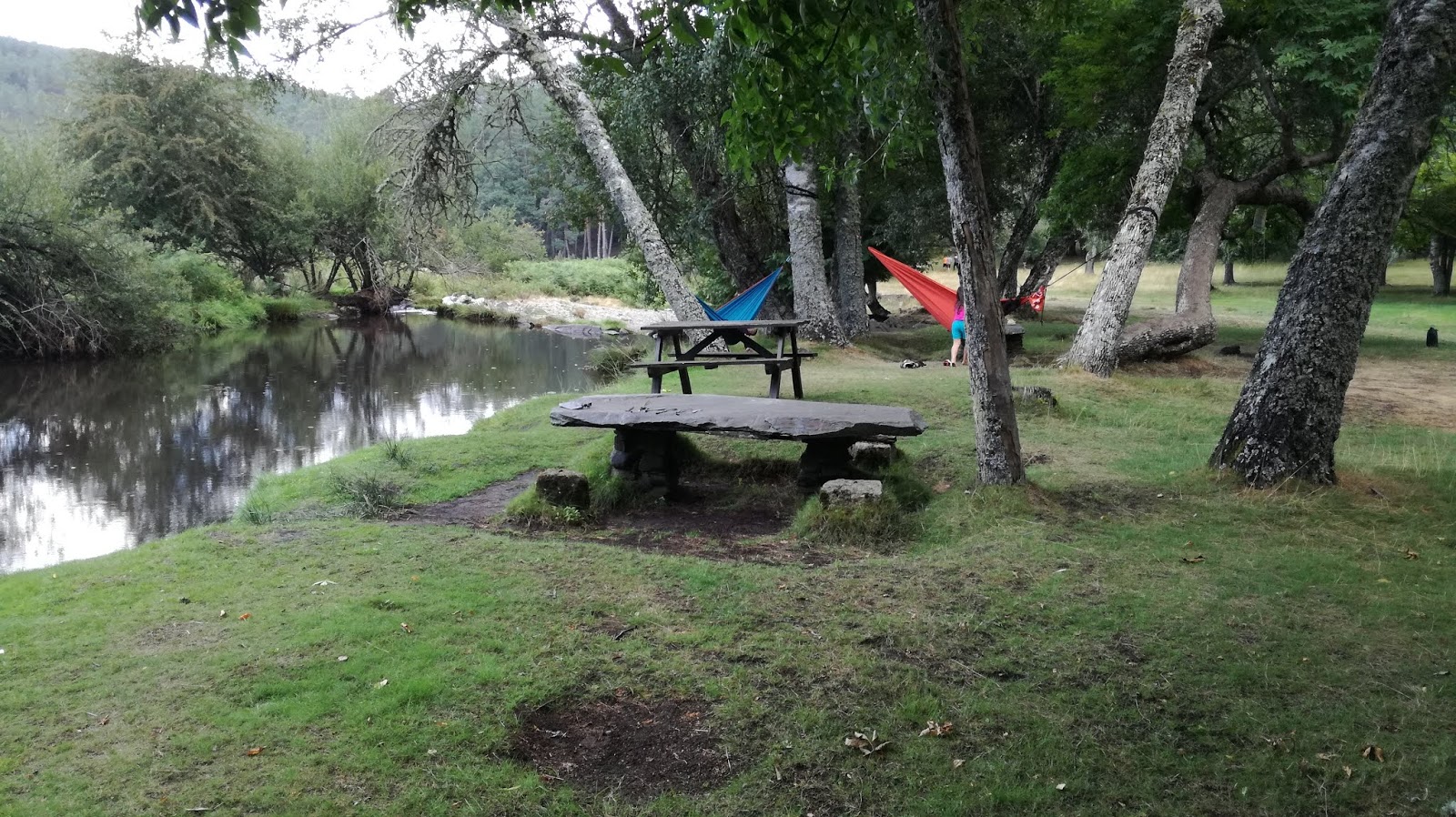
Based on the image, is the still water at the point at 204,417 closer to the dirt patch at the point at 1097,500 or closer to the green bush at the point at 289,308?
the green bush at the point at 289,308

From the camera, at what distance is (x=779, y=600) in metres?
4.21

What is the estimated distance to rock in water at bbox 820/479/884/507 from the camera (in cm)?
541

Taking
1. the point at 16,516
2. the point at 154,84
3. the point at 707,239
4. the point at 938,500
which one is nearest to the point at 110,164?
the point at 154,84

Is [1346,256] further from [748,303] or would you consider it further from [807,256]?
[807,256]

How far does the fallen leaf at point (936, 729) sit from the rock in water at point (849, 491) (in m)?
2.36

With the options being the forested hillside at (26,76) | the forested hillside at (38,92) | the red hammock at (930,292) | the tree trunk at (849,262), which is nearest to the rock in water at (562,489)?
the red hammock at (930,292)

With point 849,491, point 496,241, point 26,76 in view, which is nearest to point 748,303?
point 849,491

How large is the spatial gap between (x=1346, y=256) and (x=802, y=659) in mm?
3688

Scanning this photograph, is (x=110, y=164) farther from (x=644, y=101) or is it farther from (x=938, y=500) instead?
(x=938, y=500)

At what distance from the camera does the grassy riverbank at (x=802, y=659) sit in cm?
276

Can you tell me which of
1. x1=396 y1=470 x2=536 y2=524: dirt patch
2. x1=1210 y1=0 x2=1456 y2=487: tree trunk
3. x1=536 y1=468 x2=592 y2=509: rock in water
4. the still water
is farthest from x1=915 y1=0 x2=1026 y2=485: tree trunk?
the still water

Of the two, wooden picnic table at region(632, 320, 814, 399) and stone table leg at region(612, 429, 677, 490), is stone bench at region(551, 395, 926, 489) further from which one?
wooden picnic table at region(632, 320, 814, 399)

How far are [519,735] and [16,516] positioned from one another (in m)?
7.60

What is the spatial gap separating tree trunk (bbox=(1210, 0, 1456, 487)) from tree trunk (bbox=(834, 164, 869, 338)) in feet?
32.3
